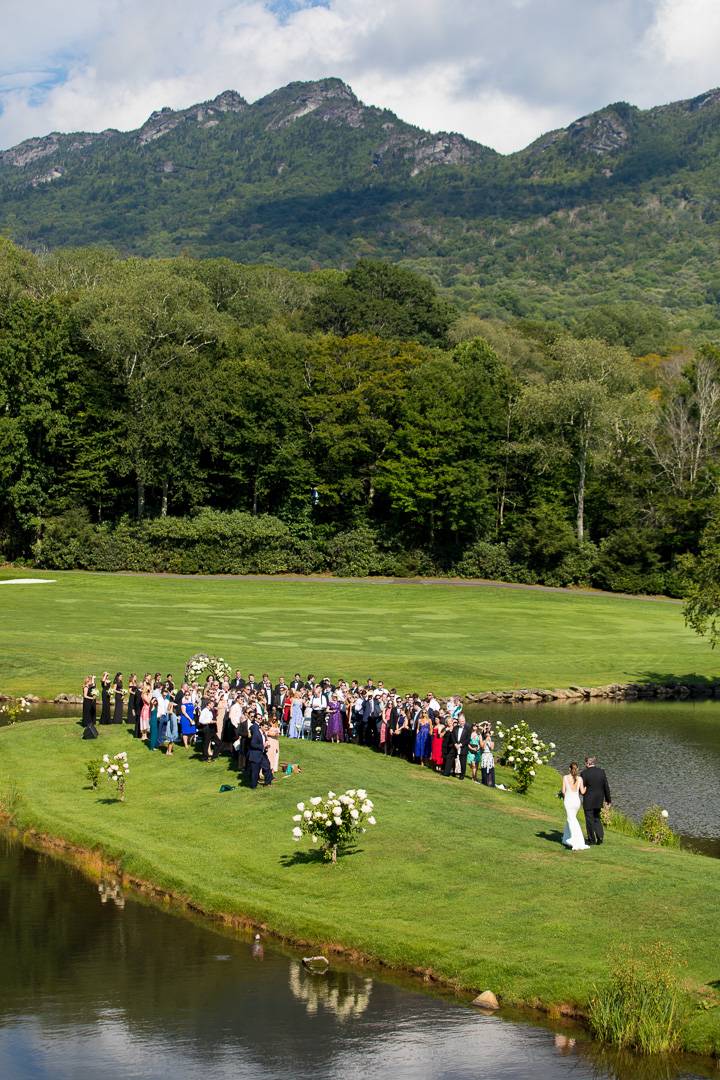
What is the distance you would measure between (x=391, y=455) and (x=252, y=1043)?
69738mm

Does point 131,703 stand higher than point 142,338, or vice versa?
point 142,338

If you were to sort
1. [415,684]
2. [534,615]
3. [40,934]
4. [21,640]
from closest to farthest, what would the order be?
[40,934] < [415,684] < [21,640] < [534,615]

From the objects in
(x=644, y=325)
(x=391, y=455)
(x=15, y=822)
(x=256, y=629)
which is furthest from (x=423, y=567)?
(x=644, y=325)

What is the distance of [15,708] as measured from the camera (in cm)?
3155

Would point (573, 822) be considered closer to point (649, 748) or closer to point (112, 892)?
point (112, 892)

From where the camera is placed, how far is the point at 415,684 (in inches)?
1543

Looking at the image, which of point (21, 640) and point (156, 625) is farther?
point (156, 625)

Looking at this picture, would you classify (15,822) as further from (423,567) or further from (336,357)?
(336,357)

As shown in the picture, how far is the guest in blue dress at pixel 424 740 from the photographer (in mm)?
26656

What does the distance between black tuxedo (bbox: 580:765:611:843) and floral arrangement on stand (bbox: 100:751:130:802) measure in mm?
10311

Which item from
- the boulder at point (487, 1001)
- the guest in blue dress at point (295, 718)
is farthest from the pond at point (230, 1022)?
A: the guest in blue dress at point (295, 718)

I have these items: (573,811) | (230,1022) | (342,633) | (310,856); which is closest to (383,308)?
(342,633)

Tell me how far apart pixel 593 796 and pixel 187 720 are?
1219 cm

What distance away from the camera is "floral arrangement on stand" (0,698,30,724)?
31031mm
